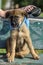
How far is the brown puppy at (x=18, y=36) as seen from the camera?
241 inches

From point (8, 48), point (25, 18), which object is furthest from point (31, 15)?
point (8, 48)

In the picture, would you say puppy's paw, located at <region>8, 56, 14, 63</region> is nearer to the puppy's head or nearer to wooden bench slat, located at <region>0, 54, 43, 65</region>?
wooden bench slat, located at <region>0, 54, 43, 65</region>

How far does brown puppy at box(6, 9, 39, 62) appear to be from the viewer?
241 inches

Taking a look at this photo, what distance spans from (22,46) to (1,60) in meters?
0.57

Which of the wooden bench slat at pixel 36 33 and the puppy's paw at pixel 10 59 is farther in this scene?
the wooden bench slat at pixel 36 33

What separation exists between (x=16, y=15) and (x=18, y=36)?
427mm

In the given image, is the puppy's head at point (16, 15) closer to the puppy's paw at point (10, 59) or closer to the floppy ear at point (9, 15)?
the floppy ear at point (9, 15)

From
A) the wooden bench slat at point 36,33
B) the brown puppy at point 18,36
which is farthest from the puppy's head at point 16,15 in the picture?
the wooden bench slat at point 36,33

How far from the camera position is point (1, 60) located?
20.4ft

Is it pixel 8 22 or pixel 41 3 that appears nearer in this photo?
pixel 8 22

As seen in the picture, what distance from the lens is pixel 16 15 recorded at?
20.0 ft

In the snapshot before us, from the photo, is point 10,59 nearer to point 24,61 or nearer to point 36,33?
point 24,61

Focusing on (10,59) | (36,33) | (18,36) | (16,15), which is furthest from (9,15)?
(36,33)

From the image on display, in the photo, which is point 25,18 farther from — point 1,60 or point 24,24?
point 1,60
